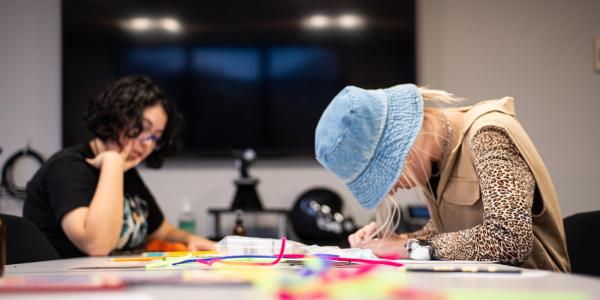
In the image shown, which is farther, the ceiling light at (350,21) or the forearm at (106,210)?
the ceiling light at (350,21)

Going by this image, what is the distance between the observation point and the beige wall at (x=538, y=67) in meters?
3.63

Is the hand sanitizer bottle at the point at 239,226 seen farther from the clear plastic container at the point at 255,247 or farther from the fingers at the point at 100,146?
the clear plastic container at the point at 255,247

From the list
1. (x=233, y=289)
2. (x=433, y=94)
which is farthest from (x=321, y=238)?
(x=233, y=289)

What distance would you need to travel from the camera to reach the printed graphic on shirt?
2205mm

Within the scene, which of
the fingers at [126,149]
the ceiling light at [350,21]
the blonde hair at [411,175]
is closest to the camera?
the blonde hair at [411,175]

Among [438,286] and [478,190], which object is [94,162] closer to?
[478,190]

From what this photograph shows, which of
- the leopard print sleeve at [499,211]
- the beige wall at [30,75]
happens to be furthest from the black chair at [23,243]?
the beige wall at [30,75]

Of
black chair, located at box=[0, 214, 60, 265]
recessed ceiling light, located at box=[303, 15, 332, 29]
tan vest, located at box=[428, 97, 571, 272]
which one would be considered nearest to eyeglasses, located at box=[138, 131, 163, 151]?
black chair, located at box=[0, 214, 60, 265]

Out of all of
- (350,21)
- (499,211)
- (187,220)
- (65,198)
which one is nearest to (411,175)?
(499,211)

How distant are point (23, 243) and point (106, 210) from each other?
27cm

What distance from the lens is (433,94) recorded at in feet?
5.17

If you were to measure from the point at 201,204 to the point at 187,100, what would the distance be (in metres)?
0.58

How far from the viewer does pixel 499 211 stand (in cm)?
136

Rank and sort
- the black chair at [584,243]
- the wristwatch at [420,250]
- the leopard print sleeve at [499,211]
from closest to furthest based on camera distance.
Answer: the leopard print sleeve at [499,211]
the wristwatch at [420,250]
the black chair at [584,243]
